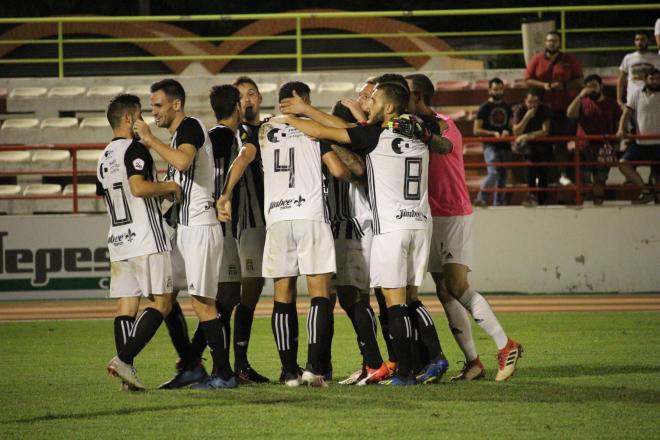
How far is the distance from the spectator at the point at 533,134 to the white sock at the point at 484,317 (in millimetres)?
8391

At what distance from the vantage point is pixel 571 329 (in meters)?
12.5

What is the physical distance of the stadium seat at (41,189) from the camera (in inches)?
777

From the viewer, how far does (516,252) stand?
17156mm

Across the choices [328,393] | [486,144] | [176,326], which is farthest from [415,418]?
[486,144]

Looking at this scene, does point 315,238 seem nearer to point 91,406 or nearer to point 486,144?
point 91,406

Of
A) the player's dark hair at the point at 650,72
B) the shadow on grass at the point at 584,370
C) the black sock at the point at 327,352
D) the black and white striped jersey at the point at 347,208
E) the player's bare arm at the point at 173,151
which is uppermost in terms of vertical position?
the player's dark hair at the point at 650,72

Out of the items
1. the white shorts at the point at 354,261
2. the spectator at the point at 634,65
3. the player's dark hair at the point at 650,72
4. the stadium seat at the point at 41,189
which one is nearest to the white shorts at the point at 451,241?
the white shorts at the point at 354,261

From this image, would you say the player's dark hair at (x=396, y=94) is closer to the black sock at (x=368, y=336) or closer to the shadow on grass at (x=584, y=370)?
the black sock at (x=368, y=336)

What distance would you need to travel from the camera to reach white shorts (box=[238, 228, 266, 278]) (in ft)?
29.5

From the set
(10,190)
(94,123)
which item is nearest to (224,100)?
(10,190)

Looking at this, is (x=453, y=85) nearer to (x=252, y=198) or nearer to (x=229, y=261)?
(x=252, y=198)

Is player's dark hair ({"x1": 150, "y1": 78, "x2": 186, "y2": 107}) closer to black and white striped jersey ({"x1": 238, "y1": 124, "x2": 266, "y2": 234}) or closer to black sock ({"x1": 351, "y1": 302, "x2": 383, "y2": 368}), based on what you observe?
black and white striped jersey ({"x1": 238, "y1": 124, "x2": 266, "y2": 234})

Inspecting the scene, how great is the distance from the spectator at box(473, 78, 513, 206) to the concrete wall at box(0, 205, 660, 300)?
600 mm

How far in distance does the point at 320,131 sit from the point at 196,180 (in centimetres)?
95
